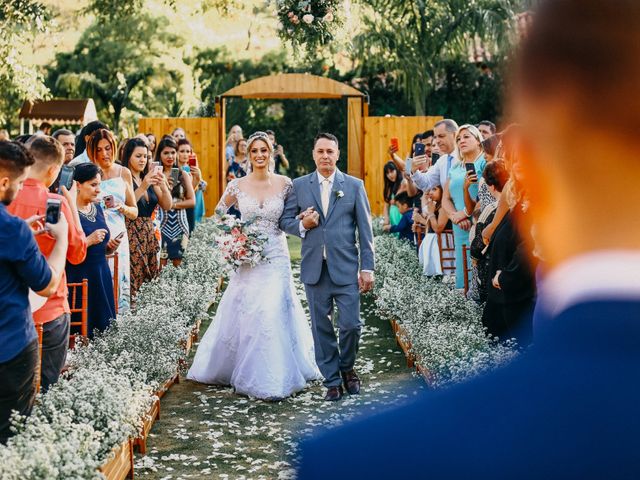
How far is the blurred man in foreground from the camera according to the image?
90 cm

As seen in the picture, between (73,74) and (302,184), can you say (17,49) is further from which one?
(73,74)

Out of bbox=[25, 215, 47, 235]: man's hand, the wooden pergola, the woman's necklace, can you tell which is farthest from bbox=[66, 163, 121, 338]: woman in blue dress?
the wooden pergola

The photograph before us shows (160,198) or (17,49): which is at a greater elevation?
(17,49)

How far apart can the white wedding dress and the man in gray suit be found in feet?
1.14

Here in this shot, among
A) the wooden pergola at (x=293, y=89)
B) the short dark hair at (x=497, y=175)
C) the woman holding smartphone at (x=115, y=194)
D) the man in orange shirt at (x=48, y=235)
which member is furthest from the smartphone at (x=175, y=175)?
the wooden pergola at (x=293, y=89)

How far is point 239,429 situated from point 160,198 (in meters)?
4.29

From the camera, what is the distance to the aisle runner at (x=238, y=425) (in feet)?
19.9

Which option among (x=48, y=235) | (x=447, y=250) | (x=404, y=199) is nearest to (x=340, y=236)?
(x=48, y=235)

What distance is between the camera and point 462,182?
9.41m

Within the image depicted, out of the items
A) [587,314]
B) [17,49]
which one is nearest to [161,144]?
[17,49]

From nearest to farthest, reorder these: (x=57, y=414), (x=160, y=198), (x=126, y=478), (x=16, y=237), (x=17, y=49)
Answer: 1. (x=16, y=237)
2. (x=57, y=414)
3. (x=126, y=478)
4. (x=160, y=198)
5. (x=17, y=49)

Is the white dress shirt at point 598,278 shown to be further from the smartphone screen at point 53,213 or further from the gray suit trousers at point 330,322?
the gray suit trousers at point 330,322

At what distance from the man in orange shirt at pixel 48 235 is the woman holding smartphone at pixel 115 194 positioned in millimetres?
3002

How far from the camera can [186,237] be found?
1316cm
